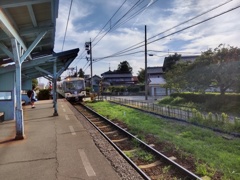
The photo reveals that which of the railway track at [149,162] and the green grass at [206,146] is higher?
the green grass at [206,146]

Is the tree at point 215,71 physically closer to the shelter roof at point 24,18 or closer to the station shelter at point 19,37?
the station shelter at point 19,37

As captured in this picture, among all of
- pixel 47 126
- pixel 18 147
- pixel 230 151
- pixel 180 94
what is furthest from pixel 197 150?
pixel 180 94

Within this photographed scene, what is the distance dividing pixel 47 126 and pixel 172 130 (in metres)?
6.07

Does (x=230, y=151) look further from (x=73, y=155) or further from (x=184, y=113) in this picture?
(x=184, y=113)

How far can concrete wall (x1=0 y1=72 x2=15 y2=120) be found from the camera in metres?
14.8

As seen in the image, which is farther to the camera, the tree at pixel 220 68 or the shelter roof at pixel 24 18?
the tree at pixel 220 68

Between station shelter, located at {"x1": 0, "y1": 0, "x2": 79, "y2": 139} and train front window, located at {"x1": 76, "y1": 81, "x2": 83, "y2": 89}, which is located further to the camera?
train front window, located at {"x1": 76, "y1": 81, "x2": 83, "y2": 89}

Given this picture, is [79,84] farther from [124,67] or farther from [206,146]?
[124,67]

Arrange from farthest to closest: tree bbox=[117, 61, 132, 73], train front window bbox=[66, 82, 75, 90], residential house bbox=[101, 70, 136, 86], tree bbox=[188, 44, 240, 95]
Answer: tree bbox=[117, 61, 132, 73] < residential house bbox=[101, 70, 136, 86] < train front window bbox=[66, 82, 75, 90] < tree bbox=[188, 44, 240, 95]

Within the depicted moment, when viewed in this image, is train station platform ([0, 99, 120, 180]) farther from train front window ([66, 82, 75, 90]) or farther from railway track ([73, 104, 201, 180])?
train front window ([66, 82, 75, 90])

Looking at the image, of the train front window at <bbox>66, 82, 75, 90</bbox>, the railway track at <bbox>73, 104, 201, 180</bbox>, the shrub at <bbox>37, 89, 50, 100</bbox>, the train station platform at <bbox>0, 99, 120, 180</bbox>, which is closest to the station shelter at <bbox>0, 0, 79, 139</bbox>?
the train station platform at <bbox>0, 99, 120, 180</bbox>

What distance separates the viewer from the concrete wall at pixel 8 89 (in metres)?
14.8

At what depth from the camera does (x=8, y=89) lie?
1489 cm

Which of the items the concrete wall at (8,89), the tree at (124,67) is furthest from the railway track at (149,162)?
the tree at (124,67)
